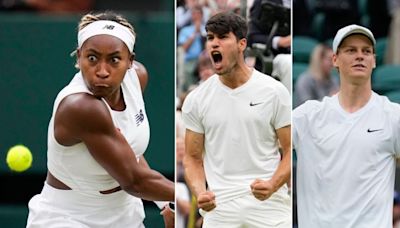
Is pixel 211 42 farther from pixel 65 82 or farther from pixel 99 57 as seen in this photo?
pixel 65 82

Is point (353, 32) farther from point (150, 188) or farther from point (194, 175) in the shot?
point (150, 188)

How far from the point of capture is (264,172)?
282 cm

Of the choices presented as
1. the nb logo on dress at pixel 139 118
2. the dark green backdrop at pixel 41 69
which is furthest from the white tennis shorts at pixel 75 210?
the dark green backdrop at pixel 41 69

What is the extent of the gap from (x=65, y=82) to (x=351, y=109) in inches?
85.3

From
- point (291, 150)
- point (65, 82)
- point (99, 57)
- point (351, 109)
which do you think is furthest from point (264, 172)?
point (65, 82)

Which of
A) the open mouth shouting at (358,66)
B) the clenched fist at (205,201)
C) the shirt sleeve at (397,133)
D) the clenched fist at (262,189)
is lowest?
the clenched fist at (205,201)

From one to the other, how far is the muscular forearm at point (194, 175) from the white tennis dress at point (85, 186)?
31 centimetres

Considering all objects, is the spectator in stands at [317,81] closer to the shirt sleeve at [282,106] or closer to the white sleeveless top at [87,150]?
the white sleeveless top at [87,150]

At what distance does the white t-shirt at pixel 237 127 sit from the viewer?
2.79m

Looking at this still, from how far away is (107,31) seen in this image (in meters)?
3.03

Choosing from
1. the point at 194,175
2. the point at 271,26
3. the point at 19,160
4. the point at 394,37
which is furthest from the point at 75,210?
the point at 394,37

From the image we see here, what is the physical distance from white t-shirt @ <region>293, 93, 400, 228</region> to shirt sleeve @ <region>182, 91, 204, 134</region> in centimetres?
28

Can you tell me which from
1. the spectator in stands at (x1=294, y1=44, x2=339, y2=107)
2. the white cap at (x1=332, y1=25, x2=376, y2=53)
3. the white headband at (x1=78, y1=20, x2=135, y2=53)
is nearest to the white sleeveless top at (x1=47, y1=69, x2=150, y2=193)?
the white headband at (x1=78, y1=20, x2=135, y2=53)

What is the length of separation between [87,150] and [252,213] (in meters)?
0.55
